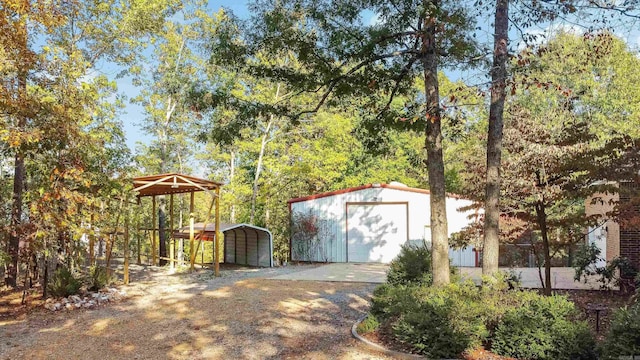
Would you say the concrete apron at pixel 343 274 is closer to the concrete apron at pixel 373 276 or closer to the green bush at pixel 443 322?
the concrete apron at pixel 373 276

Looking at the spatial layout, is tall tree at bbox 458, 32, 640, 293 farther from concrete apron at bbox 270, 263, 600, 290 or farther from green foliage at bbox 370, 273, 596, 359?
green foliage at bbox 370, 273, 596, 359

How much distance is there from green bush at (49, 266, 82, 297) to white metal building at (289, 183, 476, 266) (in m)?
8.28

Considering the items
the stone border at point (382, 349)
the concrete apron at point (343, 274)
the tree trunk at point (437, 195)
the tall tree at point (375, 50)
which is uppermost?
the tall tree at point (375, 50)

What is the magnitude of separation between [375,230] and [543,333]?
11.1 meters

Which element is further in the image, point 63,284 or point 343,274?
point 343,274

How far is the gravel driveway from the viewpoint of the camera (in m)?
5.30

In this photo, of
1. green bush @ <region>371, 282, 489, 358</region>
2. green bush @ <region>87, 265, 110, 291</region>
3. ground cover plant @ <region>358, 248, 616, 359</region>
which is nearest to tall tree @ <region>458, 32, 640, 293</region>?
ground cover plant @ <region>358, 248, 616, 359</region>

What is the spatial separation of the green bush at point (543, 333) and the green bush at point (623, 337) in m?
0.53

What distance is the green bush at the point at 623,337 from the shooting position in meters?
3.55

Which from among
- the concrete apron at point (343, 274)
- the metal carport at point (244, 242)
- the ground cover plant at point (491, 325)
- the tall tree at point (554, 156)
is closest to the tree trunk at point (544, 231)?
the tall tree at point (554, 156)

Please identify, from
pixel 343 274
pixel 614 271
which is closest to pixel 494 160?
pixel 614 271

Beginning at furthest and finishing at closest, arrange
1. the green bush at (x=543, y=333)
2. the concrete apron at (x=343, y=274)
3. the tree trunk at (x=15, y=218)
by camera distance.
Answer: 1. the concrete apron at (x=343, y=274)
2. the tree trunk at (x=15, y=218)
3. the green bush at (x=543, y=333)

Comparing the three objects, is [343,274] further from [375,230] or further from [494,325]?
[494,325]

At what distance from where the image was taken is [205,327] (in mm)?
6355
